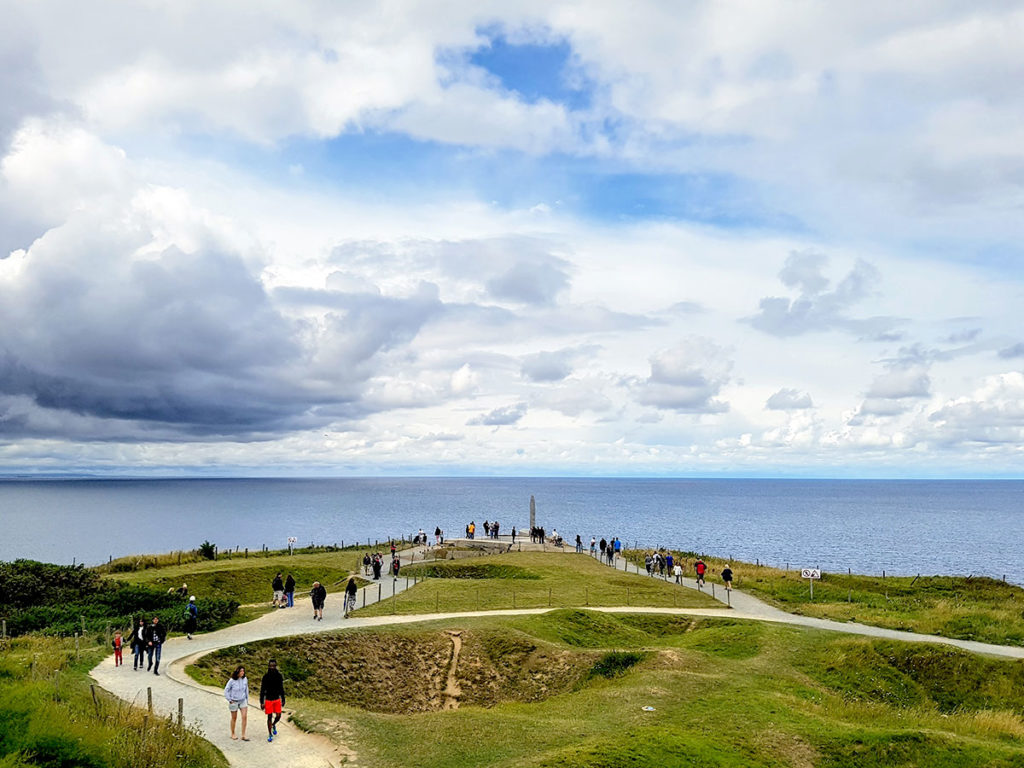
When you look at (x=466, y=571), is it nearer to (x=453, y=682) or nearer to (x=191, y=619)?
(x=453, y=682)

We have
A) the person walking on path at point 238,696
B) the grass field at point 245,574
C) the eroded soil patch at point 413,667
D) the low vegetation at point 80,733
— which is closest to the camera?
the low vegetation at point 80,733

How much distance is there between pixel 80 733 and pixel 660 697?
→ 17.0 metres

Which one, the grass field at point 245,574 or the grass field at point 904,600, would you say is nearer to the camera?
the grass field at point 904,600

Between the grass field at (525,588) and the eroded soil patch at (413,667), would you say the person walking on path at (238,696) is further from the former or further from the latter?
the grass field at (525,588)

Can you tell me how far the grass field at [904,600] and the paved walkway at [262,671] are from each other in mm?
1536

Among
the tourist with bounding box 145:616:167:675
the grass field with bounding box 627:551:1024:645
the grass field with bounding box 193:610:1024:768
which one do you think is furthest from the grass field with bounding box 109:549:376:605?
the grass field with bounding box 627:551:1024:645

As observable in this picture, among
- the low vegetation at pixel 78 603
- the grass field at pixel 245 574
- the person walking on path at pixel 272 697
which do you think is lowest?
the grass field at pixel 245 574

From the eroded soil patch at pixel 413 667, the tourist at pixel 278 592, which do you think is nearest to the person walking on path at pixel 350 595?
the tourist at pixel 278 592

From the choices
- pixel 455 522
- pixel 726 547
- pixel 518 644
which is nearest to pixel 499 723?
pixel 518 644

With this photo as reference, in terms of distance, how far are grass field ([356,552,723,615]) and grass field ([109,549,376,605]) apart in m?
5.54

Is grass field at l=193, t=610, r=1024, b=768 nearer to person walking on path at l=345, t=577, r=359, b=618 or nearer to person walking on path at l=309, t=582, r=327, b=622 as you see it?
person walking on path at l=309, t=582, r=327, b=622

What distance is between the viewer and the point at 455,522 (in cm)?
16438

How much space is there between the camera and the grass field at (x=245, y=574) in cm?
4638

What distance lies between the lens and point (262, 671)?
2953 cm
